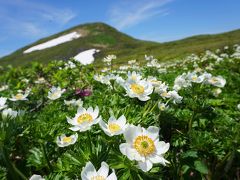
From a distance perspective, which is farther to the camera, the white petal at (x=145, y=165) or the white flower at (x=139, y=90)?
the white flower at (x=139, y=90)

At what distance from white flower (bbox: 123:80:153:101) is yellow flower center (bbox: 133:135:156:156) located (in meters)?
0.85

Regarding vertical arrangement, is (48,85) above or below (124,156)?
below

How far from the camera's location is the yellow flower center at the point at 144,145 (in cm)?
248

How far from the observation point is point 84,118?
2955 millimetres

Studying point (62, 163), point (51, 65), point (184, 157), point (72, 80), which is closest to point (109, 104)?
point (184, 157)

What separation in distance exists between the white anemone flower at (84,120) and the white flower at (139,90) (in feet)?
1.65

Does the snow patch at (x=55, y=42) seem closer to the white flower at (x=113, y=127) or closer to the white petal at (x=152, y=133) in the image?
the white flower at (x=113, y=127)

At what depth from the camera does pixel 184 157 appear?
381 centimetres

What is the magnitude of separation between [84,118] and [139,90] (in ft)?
2.45

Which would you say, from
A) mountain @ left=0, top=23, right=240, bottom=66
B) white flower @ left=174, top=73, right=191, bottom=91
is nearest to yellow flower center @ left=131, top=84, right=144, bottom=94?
white flower @ left=174, top=73, right=191, bottom=91

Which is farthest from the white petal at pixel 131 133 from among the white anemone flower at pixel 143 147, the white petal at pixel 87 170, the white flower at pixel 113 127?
the white petal at pixel 87 170

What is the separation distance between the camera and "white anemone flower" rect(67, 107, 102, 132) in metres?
2.84

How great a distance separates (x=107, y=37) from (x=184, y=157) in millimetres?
147562

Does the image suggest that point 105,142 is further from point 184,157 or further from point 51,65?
point 51,65
